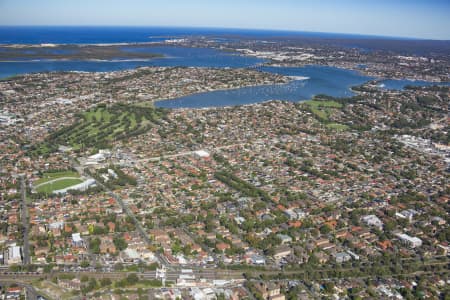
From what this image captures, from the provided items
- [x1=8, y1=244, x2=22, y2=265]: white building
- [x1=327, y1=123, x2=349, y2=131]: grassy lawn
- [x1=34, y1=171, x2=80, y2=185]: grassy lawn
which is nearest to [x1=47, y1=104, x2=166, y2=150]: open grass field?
[x1=34, y1=171, x2=80, y2=185]: grassy lawn

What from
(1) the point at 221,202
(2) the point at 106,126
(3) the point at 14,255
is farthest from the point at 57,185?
(2) the point at 106,126

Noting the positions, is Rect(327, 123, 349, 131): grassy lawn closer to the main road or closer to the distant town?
the distant town

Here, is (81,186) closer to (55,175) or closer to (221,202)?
(55,175)

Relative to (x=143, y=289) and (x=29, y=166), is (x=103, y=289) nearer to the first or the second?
(x=143, y=289)

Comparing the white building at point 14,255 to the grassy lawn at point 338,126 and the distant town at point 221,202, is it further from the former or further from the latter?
the grassy lawn at point 338,126

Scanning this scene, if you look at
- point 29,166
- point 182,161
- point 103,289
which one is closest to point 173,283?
point 103,289

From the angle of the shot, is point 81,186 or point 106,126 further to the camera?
point 106,126
